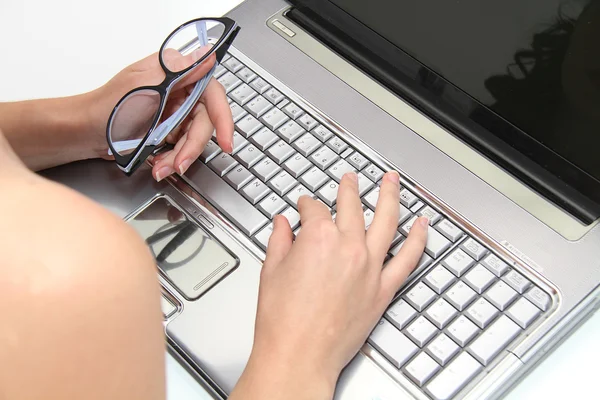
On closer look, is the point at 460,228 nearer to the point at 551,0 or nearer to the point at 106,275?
the point at 551,0

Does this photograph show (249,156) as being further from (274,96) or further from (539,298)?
(539,298)

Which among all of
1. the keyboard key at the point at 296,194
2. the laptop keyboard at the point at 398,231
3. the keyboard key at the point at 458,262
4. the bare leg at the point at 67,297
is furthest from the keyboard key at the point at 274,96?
the bare leg at the point at 67,297

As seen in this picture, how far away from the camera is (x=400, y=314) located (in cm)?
51

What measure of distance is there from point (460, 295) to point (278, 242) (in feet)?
0.51

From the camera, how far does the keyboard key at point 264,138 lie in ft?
2.03

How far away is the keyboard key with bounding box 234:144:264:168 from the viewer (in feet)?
2.00

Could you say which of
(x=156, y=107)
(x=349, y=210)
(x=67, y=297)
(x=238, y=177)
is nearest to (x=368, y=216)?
(x=349, y=210)

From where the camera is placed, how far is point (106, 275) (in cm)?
25

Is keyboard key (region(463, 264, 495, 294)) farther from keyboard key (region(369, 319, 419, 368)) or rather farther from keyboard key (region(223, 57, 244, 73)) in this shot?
keyboard key (region(223, 57, 244, 73))

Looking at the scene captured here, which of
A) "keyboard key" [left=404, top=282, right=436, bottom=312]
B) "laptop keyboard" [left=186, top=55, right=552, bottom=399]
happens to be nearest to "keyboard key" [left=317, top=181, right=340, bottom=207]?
"laptop keyboard" [left=186, top=55, right=552, bottom=399]

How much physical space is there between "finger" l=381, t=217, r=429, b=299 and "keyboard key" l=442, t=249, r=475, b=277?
0.02m

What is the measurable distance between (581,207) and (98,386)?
45 cm

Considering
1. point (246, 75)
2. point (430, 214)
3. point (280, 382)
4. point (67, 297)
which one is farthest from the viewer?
point (246, 75)

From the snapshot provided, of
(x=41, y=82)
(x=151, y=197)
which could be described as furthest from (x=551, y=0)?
(x=41, y=82)
